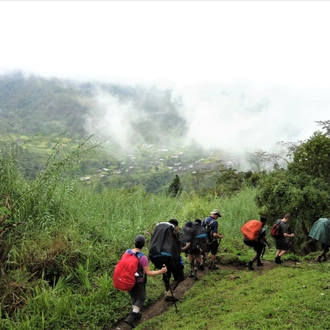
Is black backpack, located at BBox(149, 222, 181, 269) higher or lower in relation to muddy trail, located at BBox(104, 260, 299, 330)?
higher

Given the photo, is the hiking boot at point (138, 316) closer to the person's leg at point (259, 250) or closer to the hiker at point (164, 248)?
the hiker at point (164, 248)

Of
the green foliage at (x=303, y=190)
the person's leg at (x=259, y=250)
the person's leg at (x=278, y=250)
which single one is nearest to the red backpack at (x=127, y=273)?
the person's leg at (x=259, y=250)

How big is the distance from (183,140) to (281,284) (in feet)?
447

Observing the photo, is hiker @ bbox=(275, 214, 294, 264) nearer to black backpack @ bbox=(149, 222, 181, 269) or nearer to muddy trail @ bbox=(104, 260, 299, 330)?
muddy trail @ bbox=(104, 260, 299, 330)

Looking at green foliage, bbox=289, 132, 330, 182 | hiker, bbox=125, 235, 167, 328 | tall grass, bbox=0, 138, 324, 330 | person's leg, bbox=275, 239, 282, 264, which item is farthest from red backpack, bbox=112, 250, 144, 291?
green foliage, bbox=289, 132, 330, 182

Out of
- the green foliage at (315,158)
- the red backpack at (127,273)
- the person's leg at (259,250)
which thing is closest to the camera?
the red backpack at (127,273)

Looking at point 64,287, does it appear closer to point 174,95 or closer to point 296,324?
point 296,324

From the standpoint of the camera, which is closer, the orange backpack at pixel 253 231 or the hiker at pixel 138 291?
the hiker at pixel 138 291

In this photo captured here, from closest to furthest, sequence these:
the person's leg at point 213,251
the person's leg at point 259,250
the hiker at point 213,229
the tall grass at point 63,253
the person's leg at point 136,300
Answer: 1. the person's leg at point 136,300
2. the tall grass at point 63,253
3. the hiker at point 213,229
4. the person's leg at point 213,251
5. the person's leg at point 259,250

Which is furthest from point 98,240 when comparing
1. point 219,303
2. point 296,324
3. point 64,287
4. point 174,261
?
point 296,324

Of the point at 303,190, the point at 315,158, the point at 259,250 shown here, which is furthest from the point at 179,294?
the point at 315,158

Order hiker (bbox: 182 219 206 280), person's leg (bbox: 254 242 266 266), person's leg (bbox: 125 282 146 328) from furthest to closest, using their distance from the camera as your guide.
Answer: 1. person's leg (bbox: 254 242 266 266)
2. hiker (bbox: 182 219 206 280)
3. person's leg (bbox: 125 282 146 328)

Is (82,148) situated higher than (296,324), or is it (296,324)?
(82,148)

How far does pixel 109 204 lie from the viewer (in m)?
11.2
